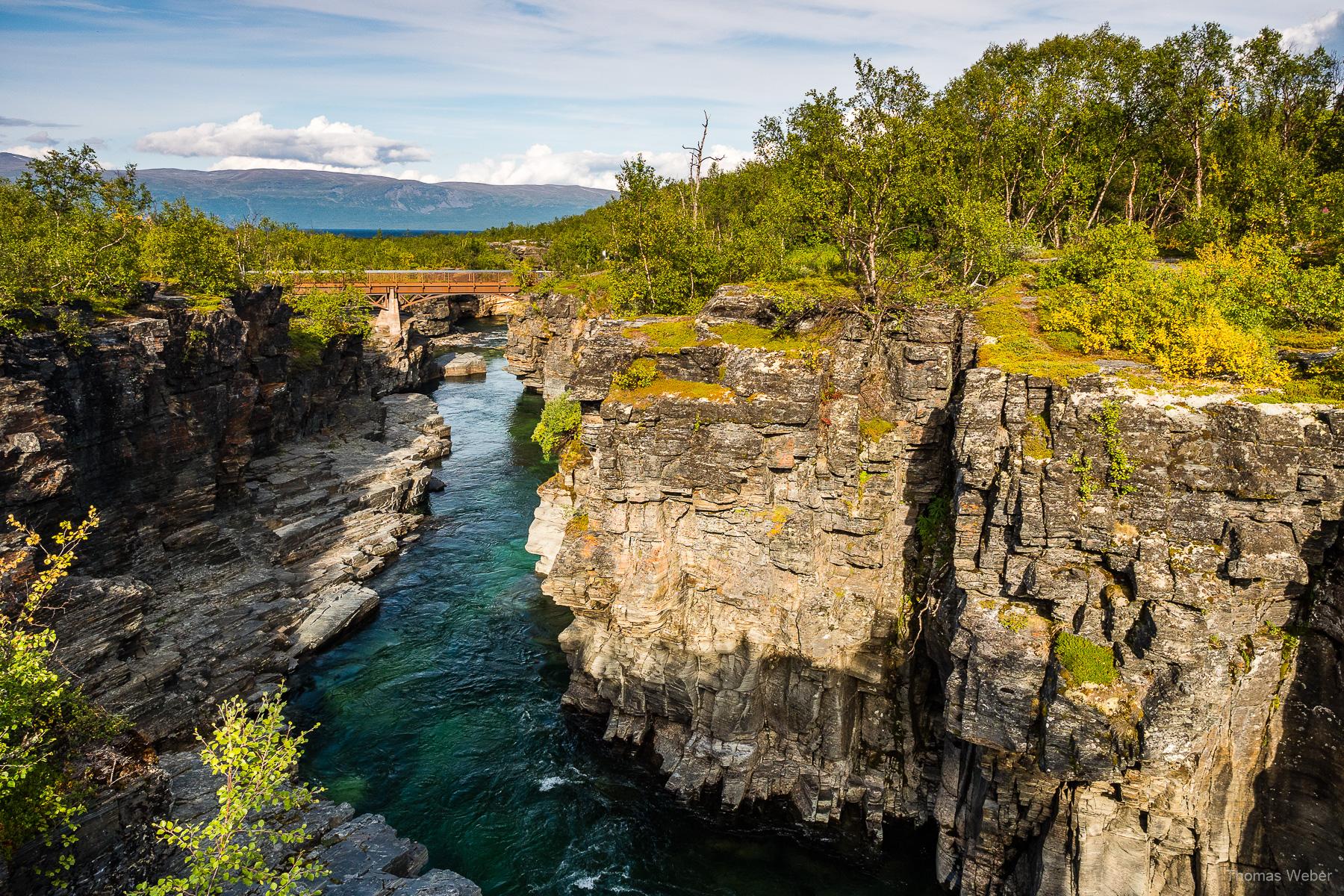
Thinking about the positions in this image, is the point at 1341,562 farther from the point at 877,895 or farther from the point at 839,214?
the point at 839,214

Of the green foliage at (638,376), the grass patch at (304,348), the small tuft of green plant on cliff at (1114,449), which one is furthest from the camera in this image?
the grass patch at (304,348)

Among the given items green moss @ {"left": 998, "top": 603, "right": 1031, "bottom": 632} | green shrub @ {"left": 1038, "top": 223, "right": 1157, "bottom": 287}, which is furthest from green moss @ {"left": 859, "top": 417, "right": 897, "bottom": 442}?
green shrub @ {"left": 1038, "top": 223, "right": 1157, "bottom": 287}

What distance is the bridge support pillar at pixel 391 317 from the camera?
92.3 m

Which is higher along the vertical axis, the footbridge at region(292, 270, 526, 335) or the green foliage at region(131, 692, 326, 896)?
the footbridge at region(292, 270, 526, 335)

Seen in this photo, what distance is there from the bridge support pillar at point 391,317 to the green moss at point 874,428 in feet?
253

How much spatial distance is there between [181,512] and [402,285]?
68524 millimetres

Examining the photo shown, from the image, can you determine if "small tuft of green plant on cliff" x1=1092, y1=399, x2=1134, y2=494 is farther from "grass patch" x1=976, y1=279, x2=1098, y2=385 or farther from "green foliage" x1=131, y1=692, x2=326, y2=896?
"green foliage" x1=131, y1=692, x2=326, y2=896

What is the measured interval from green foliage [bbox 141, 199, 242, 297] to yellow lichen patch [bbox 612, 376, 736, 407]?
1405 inches

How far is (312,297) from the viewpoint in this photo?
71438 mm

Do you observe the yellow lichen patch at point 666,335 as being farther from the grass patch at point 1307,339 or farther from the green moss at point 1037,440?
the grass patch at point 1307,339

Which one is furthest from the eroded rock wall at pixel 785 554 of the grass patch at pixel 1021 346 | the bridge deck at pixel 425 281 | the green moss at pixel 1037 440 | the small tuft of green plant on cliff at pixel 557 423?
the bridge deck at pixel 425 281

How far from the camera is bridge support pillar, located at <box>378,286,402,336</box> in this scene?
92.3 meters

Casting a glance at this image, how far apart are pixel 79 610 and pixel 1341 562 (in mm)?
46125

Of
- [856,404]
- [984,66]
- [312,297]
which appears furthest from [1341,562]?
[312,297]
